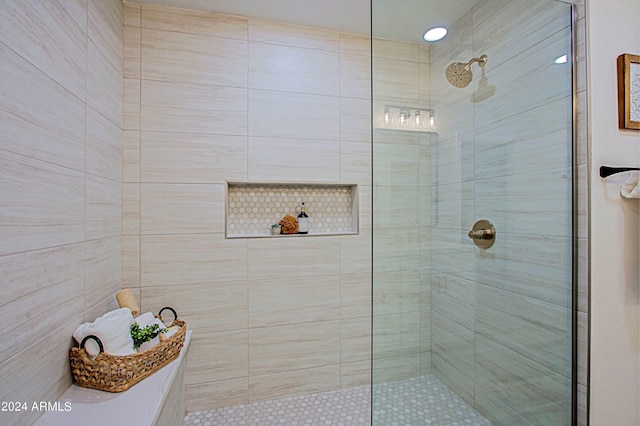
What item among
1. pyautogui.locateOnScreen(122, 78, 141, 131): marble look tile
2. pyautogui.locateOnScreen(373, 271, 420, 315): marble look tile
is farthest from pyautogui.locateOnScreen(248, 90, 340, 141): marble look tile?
pyautogui.locateOnScreen(373, 271, 420, 315): marble look tile

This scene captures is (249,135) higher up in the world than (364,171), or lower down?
higher up

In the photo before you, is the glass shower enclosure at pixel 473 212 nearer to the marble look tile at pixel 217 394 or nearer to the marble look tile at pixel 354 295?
the marble look tile at pixel 354 295

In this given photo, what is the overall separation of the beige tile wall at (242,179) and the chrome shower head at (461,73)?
3.07 feet

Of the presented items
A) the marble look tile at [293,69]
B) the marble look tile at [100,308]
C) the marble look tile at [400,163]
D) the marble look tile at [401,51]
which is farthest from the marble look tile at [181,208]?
the marble look tile at [401,51]

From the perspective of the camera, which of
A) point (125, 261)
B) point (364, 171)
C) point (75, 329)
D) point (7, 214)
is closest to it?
point (7, 214)

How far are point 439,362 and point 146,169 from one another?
1838mm

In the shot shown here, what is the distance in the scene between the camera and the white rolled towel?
136 centimetres

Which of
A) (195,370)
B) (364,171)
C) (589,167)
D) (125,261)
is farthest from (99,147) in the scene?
(589,167)

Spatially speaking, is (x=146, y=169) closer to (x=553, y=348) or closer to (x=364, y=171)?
(x=364, y=171)

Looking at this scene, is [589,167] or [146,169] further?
[146,169]

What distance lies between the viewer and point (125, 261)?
195cm

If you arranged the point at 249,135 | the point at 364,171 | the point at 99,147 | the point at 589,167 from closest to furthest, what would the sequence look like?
the point at 589,167 → the point at 99,147 → the point at 249,135 → the point at 364,171

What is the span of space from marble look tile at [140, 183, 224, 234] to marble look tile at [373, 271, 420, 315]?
112 cm

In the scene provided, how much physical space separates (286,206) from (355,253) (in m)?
0.57
